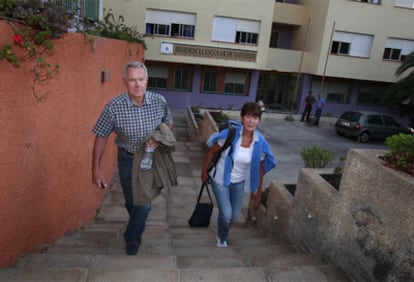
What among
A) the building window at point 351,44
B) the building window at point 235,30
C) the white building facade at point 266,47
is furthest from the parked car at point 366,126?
the building window at point 235,30

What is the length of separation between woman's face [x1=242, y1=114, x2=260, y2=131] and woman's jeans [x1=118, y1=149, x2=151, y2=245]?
131 centimetres

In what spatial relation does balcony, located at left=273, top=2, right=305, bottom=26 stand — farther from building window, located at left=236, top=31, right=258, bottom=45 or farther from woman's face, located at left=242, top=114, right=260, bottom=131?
woman's face, located at left=242, top=114, right=260, bottom=131

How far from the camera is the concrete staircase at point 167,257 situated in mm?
2701

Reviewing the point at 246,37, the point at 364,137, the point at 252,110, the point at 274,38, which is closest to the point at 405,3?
the point at 274,38

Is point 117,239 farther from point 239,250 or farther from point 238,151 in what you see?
point 238,151

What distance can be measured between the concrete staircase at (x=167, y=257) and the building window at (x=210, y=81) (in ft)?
51.6

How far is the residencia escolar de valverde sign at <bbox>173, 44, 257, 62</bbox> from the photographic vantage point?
787 inches

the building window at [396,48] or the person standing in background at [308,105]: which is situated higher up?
the building window at [396,48]

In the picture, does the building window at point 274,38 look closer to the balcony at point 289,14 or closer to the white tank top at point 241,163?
the balcony at point 289,14

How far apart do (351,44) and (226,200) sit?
19.7 meters

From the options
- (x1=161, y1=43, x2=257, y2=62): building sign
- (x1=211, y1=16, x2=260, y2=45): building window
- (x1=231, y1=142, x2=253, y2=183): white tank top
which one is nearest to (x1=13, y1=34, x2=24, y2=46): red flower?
(x1=231, y1=142, x2=253, y2=183): white tank top

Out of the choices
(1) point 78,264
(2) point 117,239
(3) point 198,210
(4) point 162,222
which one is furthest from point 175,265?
(4) point 162,222

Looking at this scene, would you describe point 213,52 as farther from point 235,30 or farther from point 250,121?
point 250,121

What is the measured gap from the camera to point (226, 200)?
14.0 feet
